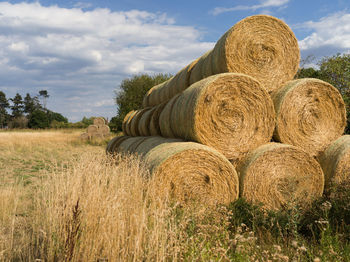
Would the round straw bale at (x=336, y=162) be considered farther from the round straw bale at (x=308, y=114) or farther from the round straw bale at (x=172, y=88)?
the round straw bale at (x=172, y=88)

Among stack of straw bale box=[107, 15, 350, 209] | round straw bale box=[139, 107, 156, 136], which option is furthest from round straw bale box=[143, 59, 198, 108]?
stack of straw bale box=[107, 15, 350, 209]

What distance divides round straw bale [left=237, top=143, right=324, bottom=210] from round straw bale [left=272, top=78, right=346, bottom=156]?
0.66 m

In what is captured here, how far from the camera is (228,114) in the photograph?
618cm

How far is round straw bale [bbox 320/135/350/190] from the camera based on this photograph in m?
6.45

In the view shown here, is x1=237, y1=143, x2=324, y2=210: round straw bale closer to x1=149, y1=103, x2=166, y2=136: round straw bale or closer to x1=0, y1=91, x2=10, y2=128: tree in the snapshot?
x1=149, y1=103, x2=166, y2=136: round straw bale

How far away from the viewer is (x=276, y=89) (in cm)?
716

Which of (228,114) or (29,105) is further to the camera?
(29,105)

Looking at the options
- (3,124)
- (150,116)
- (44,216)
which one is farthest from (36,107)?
(44,216)

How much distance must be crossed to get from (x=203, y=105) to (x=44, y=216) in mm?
3196

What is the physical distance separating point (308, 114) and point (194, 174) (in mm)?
3054

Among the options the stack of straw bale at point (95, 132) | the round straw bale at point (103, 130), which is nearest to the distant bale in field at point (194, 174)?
the stack of straw bale at point (95, 132)

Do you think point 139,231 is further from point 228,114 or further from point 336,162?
point 336,162

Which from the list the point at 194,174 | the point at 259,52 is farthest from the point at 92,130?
the point at 194,174

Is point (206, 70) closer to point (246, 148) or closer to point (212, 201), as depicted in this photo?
point (246, 148)
